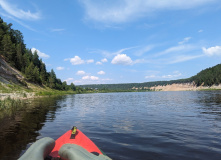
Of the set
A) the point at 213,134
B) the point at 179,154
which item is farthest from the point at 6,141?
the point at 213,134

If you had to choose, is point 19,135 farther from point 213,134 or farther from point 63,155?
point 213,134

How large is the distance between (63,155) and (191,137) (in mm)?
7889

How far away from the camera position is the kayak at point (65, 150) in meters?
4.90

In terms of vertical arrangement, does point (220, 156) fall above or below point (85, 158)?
below

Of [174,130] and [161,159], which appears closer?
[161,159]

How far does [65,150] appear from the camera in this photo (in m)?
5.18

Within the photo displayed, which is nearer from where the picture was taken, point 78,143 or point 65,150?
point 65,150

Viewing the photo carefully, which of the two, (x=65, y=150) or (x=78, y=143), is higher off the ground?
(x=65, y=150)

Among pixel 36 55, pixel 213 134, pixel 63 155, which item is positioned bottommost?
pixel 213 134

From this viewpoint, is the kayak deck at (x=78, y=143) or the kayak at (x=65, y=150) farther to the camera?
Answer: the kayak deck at (x=78, y=143)

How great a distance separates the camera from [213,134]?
402 inches

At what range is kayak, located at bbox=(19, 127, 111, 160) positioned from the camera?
16.1 ft

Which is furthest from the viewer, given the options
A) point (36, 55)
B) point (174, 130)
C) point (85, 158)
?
point (36, 55)

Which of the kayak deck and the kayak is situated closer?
the kayak
